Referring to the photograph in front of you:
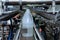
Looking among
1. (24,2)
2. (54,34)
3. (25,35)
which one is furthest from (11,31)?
(54,34)

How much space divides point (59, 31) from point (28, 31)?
0.46 metres

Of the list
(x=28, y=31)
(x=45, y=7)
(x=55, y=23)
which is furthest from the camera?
(x=45, y=7)

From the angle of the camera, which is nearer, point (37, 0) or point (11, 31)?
point (11, 31)

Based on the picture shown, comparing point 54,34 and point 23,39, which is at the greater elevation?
point 54,34

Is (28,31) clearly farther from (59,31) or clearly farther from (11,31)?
(59,31)

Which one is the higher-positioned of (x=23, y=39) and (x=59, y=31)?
(x=59, y=31)

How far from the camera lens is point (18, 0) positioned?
211 centimetres

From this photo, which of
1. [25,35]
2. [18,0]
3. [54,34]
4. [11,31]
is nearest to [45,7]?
[18,0]

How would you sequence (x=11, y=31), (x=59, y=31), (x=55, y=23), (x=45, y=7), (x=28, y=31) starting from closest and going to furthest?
(x=55, y=23), (x=59, y=31), (x=28, y=31), (x=11, y=31), (x=45, y=7)

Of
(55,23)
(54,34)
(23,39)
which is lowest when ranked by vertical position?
(23,39)

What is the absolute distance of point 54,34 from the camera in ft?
4.02

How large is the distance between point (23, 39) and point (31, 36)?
0.28ft

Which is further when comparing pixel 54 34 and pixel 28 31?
pixel 28 31

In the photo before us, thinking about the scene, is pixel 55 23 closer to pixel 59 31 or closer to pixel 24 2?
pixel 59 31
